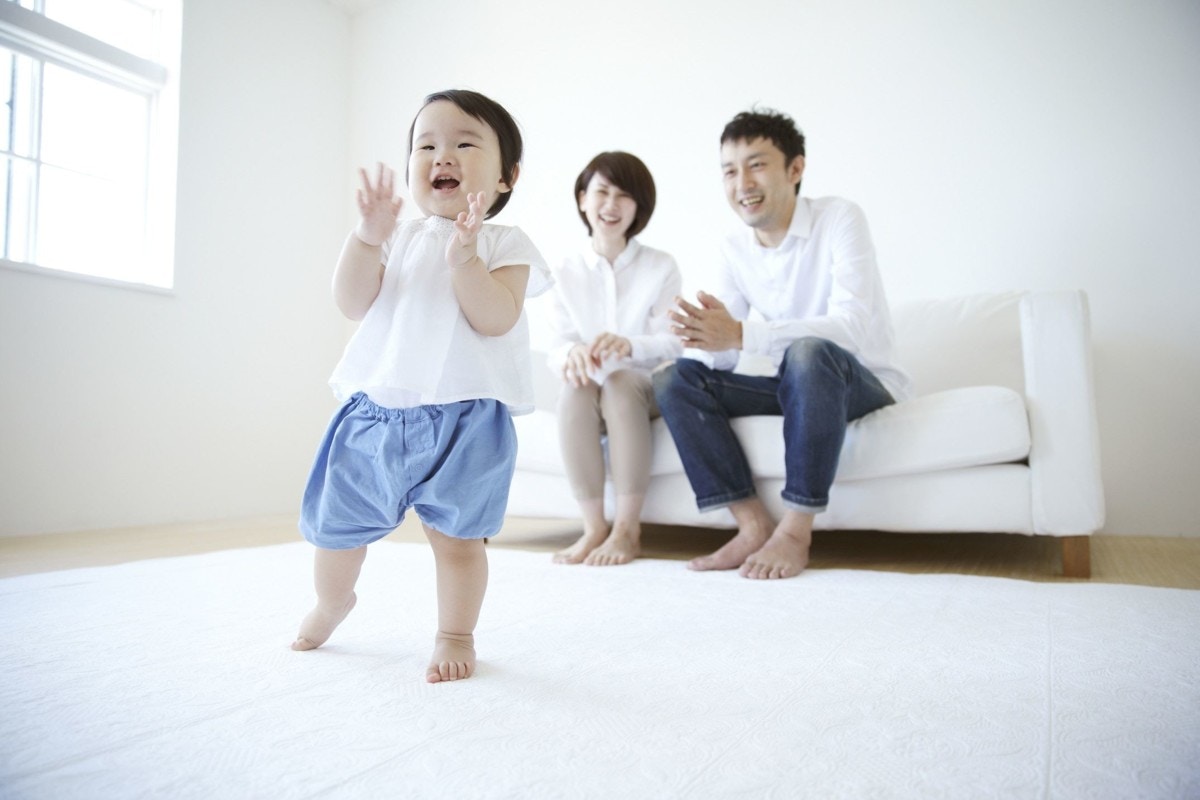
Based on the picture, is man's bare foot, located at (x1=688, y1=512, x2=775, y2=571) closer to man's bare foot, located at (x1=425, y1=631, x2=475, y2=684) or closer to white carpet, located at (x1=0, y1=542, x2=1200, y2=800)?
white carpet, located at (x1=0, y1=542, x2=1200, y2=800)

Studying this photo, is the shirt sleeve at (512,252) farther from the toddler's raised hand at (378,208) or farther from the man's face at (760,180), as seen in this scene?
the man's face at (760,180)

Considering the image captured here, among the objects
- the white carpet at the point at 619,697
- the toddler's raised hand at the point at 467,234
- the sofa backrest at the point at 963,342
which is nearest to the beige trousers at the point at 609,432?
the white carpet at the point at 619,697

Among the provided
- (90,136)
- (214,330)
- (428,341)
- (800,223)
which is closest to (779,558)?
(800,223)

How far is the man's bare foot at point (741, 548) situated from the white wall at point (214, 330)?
7.04 feet

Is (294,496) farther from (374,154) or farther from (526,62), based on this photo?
(526,62)

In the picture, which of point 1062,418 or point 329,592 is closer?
point 329,592

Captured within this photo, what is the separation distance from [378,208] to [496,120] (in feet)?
0.73

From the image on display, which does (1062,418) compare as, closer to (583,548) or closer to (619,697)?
(583,548)

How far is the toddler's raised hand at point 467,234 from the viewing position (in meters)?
0.88

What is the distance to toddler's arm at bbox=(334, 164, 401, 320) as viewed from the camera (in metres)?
0.91

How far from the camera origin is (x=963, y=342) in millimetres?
2264

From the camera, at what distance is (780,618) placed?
1.17 m

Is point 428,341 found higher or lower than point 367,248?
lower

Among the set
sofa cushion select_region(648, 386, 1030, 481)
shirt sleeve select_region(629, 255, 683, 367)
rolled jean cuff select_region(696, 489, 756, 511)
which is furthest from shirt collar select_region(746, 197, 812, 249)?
rolled jean cuff select_region(696, 489, 756, 511)
